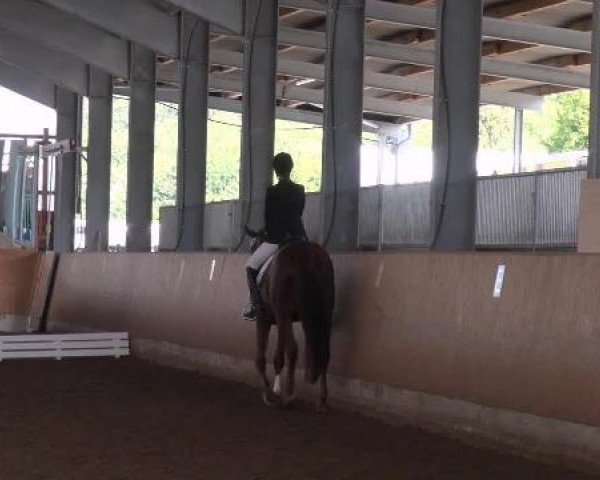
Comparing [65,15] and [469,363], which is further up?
[65,15]

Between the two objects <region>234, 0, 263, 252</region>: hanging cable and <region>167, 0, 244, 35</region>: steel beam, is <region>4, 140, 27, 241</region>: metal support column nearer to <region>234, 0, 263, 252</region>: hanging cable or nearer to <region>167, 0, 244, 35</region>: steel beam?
<region>167, 0, 244, 35</region>: steel beam

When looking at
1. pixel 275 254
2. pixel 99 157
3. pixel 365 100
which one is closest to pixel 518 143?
pixel 365 100

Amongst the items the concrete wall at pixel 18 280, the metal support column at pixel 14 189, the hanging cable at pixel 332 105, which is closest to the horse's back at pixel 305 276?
the hanging cable at pixel 332 105

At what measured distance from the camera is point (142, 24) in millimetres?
24562

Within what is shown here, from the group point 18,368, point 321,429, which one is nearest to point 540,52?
point 18,368

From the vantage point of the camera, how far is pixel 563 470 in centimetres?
742

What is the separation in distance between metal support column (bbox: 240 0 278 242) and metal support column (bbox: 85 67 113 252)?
10857mm

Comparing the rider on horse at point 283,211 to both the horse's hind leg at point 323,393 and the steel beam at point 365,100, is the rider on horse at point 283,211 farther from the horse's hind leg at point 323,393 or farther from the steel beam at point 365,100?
the steel beam at point 365,100

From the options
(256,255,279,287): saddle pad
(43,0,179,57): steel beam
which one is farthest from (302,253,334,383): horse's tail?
(43,0,179,57): steel beam

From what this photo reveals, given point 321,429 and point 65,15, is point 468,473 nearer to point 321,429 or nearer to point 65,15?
point 321,429

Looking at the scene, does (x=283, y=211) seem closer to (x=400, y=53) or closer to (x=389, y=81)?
(x=400, y=53)

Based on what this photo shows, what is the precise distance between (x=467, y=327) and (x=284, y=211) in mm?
2620

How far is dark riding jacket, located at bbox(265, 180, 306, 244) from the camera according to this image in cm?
1086

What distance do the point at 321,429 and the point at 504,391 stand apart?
1.83 meters
